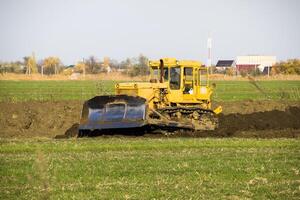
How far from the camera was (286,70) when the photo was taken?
88.4 m

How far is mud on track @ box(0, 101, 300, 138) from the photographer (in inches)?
848

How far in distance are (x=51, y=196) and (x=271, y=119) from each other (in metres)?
17.3

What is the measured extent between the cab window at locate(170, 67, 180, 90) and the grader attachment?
278 cm

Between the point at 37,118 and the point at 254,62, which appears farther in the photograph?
the point at 254,62

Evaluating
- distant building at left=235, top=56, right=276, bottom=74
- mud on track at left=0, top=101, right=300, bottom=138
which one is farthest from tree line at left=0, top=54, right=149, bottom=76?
mud on track at left=0, top=101, right=300, bottom=138

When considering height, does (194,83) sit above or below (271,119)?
above

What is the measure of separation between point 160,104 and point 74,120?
5.85 m

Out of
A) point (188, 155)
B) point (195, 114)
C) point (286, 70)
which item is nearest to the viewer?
point (188, 155)

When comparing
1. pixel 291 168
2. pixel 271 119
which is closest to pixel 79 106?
pixel 271 119

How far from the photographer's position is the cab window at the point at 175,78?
22897 millimetres

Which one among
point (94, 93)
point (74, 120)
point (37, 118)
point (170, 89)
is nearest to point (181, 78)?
point (170, 89)

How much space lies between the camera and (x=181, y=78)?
903 inches

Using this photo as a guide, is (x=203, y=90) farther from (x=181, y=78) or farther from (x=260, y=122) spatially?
(x=260, y=122)

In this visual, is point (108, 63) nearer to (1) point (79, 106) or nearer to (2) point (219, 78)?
(2) point (219, 78)
